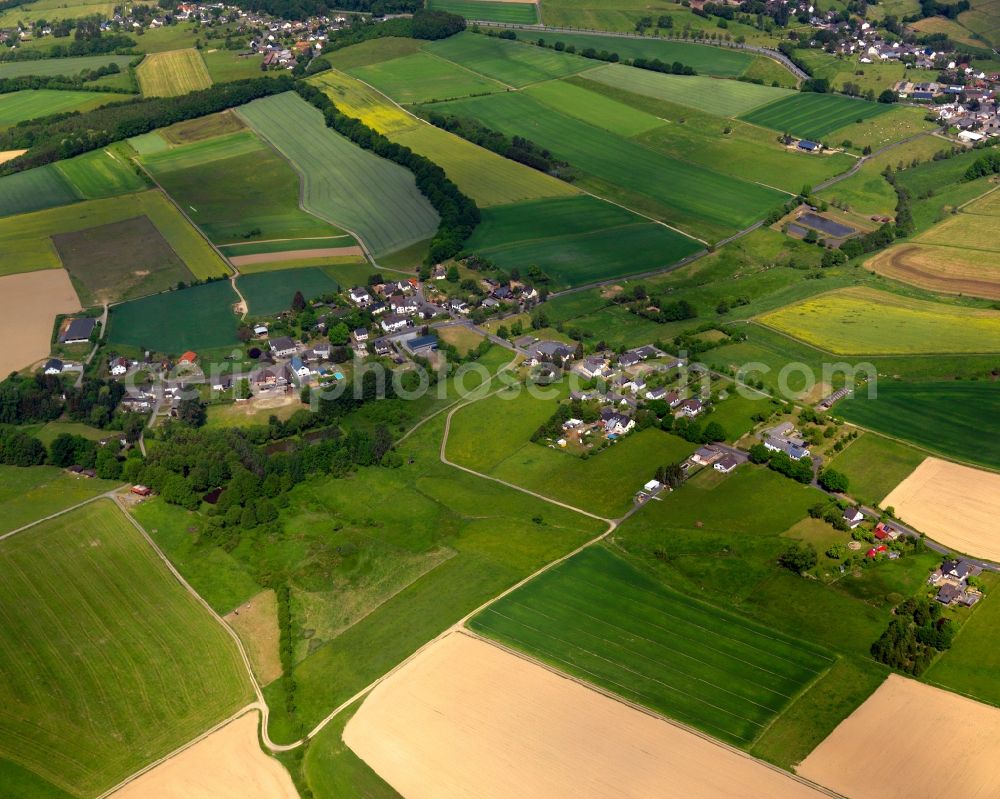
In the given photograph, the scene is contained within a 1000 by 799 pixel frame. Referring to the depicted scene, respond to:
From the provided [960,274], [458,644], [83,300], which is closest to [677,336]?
[960,274]

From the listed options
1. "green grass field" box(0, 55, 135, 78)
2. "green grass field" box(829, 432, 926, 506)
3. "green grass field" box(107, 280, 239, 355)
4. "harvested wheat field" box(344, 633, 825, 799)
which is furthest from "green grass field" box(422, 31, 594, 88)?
"harvested wheat field" box(344, 633, 825, 799)

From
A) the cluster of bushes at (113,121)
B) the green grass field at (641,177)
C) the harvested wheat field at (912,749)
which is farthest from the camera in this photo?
the cluster of bushes at (113,121)

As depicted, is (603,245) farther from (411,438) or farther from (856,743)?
(856,743)

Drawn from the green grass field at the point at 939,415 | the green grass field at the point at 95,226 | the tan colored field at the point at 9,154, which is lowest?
the green grass field at the point at 939,415

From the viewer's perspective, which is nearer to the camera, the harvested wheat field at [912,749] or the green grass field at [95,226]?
the harvested wheat field at [912,749]

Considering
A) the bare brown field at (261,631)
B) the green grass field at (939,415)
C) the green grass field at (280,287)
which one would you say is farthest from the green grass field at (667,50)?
the bare brown field at (261,631)

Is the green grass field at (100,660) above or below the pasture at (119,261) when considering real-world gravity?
below

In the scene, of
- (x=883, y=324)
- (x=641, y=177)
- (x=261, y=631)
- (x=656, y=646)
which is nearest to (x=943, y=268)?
(x=883, y=324)

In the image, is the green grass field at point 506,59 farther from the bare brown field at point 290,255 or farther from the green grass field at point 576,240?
the bare brown field at point 290,255
